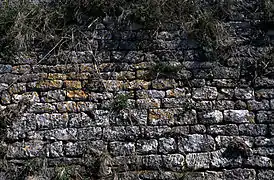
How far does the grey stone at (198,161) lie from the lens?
4.34m

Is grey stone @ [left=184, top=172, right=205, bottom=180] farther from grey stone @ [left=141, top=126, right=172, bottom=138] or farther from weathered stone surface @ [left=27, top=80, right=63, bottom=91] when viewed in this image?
weathered stone surface @ [left=27, top=80, right=63, bottom=91]

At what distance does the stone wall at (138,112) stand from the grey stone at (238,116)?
0.01m

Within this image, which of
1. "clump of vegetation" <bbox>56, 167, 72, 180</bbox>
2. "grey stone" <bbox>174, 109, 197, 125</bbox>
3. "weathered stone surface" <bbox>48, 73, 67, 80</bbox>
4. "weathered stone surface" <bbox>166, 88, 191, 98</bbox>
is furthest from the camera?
"weathered stone surface" <bbox>48, 73, 67, 80</bbox>

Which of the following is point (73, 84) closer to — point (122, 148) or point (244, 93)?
point (122, 148)

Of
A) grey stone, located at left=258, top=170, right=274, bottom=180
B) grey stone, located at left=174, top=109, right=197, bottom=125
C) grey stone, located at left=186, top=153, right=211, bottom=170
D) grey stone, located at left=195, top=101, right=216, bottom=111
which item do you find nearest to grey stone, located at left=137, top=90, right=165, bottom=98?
grey stone, located at left=174, top=109, right=197, bottom=125

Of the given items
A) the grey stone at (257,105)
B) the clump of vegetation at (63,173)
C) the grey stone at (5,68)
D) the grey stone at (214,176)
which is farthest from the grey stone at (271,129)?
the grey stone at (5,68)

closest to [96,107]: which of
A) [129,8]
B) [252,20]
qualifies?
[129,8]

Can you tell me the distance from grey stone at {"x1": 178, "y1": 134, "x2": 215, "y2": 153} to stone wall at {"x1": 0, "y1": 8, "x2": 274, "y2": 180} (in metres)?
0.01

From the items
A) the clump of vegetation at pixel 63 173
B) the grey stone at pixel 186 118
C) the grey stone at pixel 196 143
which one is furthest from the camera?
the grey stone at pixel 186 118

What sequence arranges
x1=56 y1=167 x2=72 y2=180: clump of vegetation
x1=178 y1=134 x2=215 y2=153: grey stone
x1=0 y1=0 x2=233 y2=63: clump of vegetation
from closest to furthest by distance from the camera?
x1=56 y1=167 x2=72 y2=180: clump of vegetation → x1=178 y1=134 x2=215 y2=153: grey stone → x1=0 y1=0 x2=233 y2=63: clump of vegetation

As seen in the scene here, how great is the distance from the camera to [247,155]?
436 cm

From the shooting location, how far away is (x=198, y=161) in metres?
4.35

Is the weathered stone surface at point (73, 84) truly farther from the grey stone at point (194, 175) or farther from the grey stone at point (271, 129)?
the grey stone at point (271, 129)

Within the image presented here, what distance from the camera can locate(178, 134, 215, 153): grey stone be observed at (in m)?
4.39
